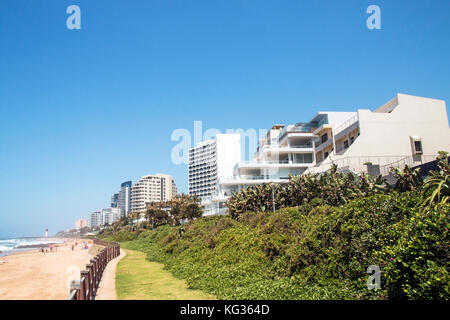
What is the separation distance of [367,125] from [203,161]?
94193mm

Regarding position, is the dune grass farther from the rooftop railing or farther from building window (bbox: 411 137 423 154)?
the rooftop railing

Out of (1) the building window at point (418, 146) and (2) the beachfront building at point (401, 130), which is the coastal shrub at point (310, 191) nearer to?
(2) the beachfront building at point (401, 130)

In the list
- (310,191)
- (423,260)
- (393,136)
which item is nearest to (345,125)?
(393,136)

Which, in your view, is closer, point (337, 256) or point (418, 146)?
point (337, 256)

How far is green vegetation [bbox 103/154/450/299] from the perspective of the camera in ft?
19.3

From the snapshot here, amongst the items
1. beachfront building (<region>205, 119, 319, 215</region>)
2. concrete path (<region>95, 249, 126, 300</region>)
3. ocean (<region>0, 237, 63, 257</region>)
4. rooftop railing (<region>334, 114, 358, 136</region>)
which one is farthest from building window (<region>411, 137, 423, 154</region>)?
ocean (<region>0, 237, 63, 257</region>)

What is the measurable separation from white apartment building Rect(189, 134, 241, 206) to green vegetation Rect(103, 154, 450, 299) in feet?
263

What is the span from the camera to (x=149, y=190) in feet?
523

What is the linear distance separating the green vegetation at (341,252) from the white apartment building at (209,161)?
80166mm

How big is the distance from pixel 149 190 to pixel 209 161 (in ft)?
168

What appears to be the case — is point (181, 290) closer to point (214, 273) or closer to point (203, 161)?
point (214, 273)

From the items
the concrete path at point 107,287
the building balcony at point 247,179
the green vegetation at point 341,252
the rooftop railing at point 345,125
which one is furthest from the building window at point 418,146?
the concrete path at point 107,287

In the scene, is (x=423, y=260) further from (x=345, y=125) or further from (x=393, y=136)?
(x=345, y=125)
